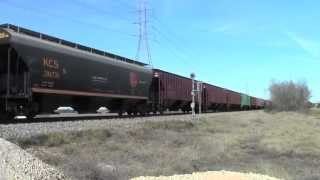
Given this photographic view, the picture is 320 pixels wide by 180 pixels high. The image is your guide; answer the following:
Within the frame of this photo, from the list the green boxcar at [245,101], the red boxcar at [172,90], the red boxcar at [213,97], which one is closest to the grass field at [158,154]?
the red boxcar at [172,90]

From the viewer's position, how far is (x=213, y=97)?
64.4 m

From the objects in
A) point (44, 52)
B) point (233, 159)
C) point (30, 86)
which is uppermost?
point (44, 52)

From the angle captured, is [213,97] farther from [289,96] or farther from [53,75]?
[289,96]

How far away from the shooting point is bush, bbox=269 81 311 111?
377ft

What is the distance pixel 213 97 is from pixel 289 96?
195 feet

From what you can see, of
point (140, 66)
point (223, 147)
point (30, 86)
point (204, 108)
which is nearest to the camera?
point (223, 147)

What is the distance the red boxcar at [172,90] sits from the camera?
137 ft

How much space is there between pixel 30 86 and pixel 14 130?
6.22 m

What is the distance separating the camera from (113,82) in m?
31.2

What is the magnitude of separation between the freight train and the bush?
258 ft

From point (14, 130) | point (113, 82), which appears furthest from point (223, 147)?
point (113, 82)

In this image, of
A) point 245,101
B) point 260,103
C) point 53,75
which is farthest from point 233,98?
point 53,75

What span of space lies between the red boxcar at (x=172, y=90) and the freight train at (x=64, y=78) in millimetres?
505

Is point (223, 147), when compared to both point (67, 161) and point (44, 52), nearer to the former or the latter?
point (67, 161)
